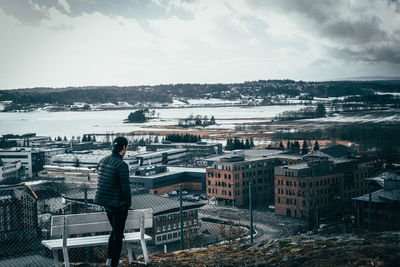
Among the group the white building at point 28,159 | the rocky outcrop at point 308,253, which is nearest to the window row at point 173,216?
the rocky outcrop at point 308,253

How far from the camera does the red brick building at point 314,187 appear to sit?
57.3 feet

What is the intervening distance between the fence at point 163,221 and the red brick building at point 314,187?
0.17m

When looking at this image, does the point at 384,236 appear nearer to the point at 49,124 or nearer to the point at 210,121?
the point at 210,121

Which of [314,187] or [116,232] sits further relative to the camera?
[314,187]

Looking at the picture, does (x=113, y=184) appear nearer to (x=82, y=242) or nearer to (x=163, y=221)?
(x=82, y=242)

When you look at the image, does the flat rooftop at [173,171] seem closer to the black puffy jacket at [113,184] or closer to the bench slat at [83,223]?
the bench slat at [83,223]

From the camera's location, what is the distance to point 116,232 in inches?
135

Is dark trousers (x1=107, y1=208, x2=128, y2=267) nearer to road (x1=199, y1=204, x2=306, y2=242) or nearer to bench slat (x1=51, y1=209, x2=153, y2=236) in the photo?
bench slat (x1=51, y1=209, x2=153, y2=236)

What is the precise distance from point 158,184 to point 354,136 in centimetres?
1698

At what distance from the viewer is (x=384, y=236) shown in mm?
4215

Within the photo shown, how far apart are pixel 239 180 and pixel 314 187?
475 centimetres

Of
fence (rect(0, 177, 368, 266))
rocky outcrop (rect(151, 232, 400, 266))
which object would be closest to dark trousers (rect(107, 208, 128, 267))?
rocky outcrop (rect(151, 232, 400, 266))

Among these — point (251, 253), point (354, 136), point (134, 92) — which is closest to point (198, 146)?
point (354, 136)

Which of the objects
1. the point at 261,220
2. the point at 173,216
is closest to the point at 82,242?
the point at 173,216
